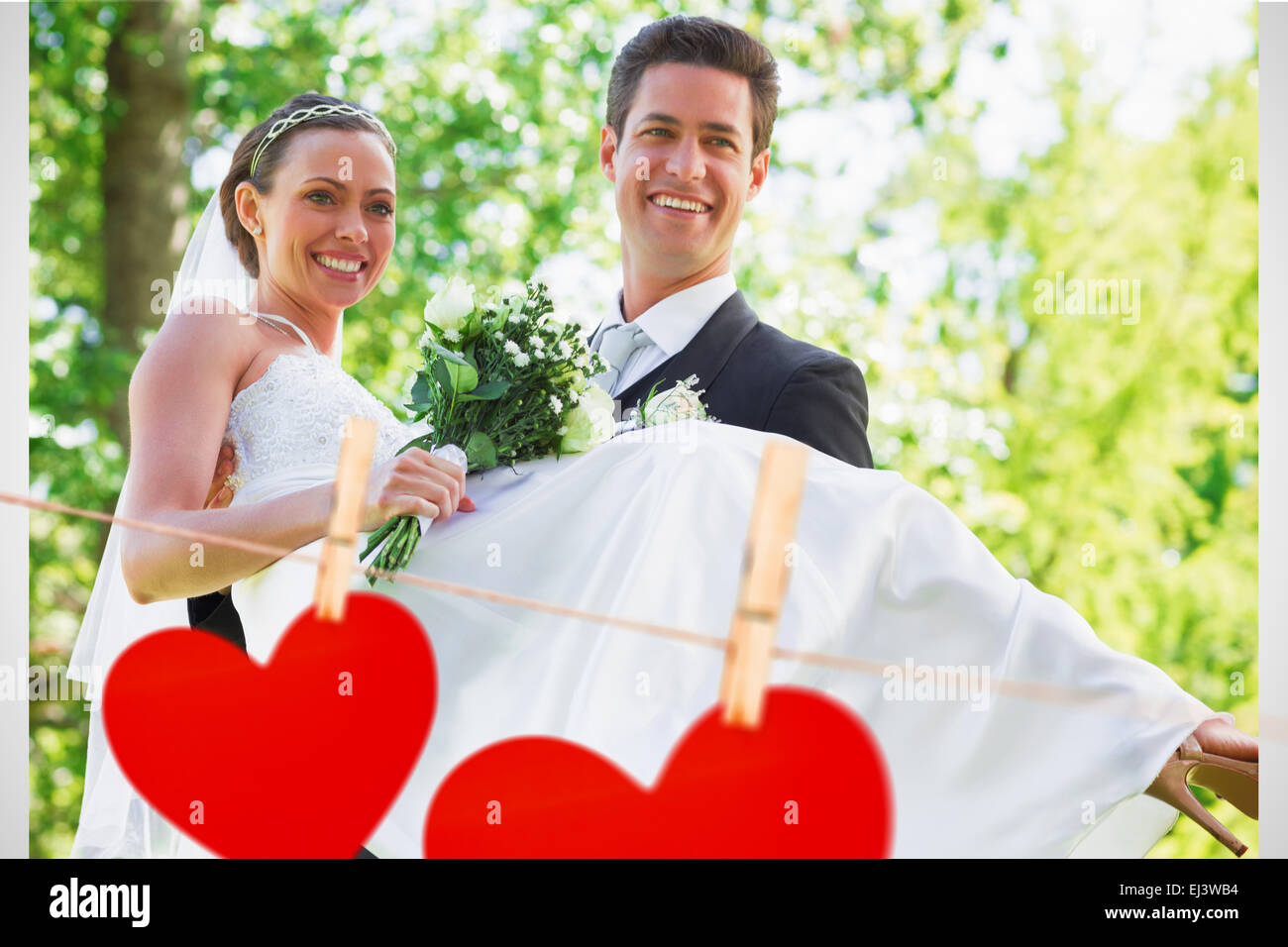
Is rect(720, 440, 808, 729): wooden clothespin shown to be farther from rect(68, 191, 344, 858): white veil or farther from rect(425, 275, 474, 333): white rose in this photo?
rect(68, 191, 344, 858): white veil

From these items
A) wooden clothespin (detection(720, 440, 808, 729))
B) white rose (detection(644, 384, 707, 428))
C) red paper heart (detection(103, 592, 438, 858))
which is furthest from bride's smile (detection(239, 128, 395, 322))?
wooden clothespin (detection(720, 440, 808, 729))

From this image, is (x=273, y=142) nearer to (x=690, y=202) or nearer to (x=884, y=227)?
(x=690, y=202)

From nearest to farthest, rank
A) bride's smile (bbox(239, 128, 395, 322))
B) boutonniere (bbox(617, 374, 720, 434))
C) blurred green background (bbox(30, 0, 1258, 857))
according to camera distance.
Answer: boutonniere (bbox(617, 374, 720, 434)) → bride's smile (bbox(239, 128, 395, 322)) → blurred green background (bbox(30, 0, 1258, 857))

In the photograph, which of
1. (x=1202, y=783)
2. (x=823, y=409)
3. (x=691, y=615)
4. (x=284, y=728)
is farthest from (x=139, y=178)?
(x=1202, y=783)

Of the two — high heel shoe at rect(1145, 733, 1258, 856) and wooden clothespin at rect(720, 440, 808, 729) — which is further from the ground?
wooden clothespin at rect(720, 440, 808, 729)

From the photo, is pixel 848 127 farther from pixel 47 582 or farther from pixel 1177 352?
pixel 47 582

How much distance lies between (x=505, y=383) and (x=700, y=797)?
3.39ft

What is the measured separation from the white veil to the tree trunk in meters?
4.66

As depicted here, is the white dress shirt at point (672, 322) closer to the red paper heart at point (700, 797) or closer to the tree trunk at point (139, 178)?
the red paper heart at point (700, 797)

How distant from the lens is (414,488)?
75.3 inches

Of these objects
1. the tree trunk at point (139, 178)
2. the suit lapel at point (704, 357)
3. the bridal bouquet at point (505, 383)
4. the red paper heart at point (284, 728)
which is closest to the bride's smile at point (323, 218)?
the bridal bouquet at point (505, 383)

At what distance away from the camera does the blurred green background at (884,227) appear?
23.4 ft

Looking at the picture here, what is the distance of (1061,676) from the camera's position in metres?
1.92

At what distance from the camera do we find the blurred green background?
713 centimetres
